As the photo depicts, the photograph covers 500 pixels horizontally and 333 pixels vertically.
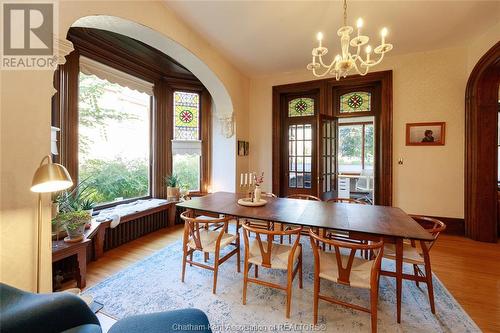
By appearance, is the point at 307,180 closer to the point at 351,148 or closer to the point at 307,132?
the point at 307,132

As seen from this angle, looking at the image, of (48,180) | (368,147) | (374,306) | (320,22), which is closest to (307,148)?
(320,22)

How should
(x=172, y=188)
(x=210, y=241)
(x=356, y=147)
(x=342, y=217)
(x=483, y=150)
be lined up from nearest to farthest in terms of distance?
(x=342, y=217) < (x=210, y=241) < (x=483, y=150) < (x=172, y=188) < (x=356, y=147)

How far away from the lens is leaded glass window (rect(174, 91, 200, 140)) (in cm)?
452

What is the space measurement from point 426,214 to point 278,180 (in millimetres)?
2713

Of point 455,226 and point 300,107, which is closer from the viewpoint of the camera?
point 455,226

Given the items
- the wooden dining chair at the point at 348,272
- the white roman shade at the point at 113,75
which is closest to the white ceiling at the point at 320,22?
the white roman shade at the point at 113,75

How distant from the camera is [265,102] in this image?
4.99 meters

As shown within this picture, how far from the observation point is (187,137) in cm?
461

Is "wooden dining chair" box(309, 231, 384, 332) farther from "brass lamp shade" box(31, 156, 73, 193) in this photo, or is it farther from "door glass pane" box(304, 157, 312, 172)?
"door glass pane" box(304, 157, 312, 172)

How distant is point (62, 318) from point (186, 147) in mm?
3655

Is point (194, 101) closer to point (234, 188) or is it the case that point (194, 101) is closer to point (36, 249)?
point (234, 188)

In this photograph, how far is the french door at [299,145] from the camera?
4.73 meters

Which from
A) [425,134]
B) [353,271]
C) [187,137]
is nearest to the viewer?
[353,271]

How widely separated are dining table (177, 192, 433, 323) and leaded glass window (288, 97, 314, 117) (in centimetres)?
259
